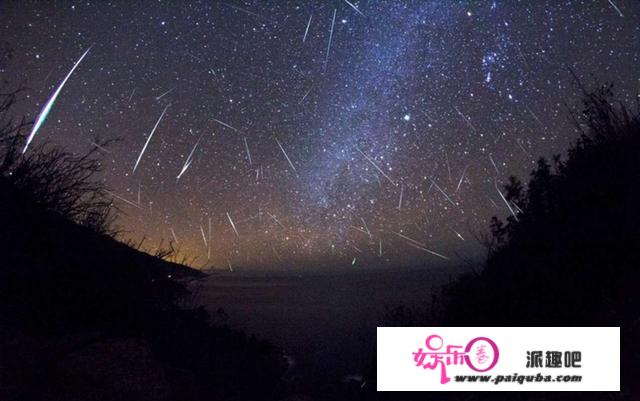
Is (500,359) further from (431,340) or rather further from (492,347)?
(431,340)

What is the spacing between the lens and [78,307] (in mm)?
4203

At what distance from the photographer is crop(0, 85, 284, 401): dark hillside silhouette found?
3.57 m

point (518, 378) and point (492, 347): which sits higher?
point (492, 347)

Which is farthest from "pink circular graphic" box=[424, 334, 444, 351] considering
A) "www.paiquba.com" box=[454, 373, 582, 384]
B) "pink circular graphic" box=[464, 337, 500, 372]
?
"www.paiquba.com" box=[454, 373, 582, 384]

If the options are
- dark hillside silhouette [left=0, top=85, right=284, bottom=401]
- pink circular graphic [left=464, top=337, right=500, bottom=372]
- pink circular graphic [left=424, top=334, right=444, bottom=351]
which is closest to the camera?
dark hillside silhouette [left=0, top=85, right=284, bottom=401]

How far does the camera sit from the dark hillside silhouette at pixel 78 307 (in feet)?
11.7

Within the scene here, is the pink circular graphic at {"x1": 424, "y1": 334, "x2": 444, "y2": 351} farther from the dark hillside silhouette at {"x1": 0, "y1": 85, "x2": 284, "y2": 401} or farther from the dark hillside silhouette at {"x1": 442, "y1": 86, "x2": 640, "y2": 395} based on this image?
the dark hillside silhouette at {"x1": 0, "y1": 85, "x2": 284, "y2": 401}

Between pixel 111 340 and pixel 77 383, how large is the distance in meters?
0.49

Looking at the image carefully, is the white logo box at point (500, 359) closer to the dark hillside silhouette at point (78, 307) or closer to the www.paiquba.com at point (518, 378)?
the www.paiquba.com at point (518, 378)

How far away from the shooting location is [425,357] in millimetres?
5074

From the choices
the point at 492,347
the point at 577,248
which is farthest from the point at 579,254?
the point at 492,347

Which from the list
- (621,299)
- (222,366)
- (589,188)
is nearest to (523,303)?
(621,299)

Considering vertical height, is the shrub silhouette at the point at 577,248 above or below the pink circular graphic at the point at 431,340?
above

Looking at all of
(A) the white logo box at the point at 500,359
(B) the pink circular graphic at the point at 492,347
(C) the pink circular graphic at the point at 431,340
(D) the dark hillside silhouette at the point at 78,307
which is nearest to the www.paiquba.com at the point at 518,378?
(A) the white logo box at the point at 500,359
